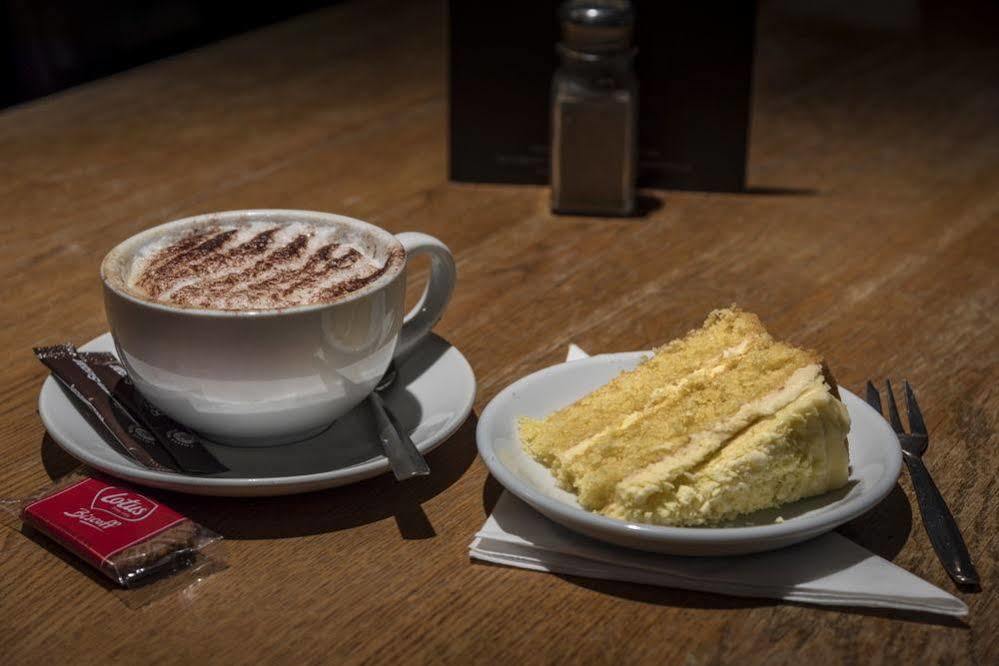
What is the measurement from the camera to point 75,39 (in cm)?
313

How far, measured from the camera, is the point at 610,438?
0.94 m

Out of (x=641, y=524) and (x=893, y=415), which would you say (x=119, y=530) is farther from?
(x=893, y=415)

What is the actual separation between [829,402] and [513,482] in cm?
24

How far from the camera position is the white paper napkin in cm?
84

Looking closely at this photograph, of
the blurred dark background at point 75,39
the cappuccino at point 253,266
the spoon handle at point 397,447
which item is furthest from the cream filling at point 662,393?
the blurred dark background at point 75,39

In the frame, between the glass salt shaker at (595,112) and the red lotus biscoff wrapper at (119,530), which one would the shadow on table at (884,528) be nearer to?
the red lotus biscoff wrapper at (119,530)

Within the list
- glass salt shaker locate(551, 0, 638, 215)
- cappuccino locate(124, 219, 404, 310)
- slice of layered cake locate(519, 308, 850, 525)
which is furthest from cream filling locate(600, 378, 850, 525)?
glass salt shaker locate(551, 0, 638, 215)

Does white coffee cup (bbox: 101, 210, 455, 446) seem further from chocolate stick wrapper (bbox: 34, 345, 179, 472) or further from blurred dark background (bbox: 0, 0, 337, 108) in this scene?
blurred dark background (bbox: 0, 0, 337, 108)

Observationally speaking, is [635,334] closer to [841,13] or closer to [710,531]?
[710,531]

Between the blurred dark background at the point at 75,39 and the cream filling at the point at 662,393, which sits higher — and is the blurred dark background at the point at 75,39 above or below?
below

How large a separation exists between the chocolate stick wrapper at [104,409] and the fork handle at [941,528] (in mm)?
582

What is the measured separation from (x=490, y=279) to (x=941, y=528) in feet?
2.25

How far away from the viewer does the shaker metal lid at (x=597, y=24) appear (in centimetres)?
163

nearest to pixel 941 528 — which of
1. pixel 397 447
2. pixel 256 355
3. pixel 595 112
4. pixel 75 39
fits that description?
pixel 397 447
